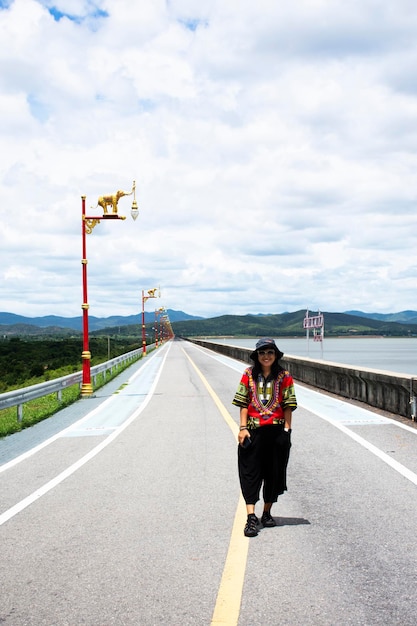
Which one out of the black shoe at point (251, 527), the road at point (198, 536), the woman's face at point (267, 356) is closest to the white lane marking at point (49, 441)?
the road at point (198, 536)

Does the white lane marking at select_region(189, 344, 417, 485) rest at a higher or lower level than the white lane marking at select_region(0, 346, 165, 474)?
higher

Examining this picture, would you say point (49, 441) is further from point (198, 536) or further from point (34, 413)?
point (198, 536)

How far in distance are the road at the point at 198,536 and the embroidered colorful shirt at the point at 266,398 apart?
1.04 metres

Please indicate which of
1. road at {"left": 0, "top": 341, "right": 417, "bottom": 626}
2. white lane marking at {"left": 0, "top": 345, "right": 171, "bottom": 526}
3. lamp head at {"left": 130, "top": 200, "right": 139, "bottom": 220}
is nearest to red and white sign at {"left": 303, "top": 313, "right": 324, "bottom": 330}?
lamp head at {"left": 130, "top": 200, "right": 139, "bottom": 220}

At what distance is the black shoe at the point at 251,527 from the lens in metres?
5.86

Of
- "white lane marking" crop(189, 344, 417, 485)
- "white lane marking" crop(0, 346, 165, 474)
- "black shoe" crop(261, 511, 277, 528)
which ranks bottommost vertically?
"white lane marking" crop(0, 346, 165, 474)

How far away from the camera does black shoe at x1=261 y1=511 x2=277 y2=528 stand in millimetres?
6234

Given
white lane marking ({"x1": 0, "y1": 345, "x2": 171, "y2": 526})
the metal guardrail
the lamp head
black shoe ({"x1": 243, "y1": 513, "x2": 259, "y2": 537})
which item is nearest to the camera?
black shoe ({"x1": 243, "y1": 513, "x2": 259, "y2": 537})

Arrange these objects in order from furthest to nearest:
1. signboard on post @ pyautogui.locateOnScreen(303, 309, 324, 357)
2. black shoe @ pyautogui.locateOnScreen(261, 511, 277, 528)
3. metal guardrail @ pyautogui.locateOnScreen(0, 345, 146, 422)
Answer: signboard on post @ pyautogui.locateOnScreen(303, 309, 324, 357) < metal guardrail @ pyautogui.locateOnScreen(0, 345, 146, 422) < black shoe @ pyautogui.locateOnScreen(261, 511, 277, 528)

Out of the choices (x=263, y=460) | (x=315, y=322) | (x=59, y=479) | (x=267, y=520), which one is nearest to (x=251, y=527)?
(x=267, y=520)

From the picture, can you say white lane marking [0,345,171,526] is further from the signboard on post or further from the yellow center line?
the signboard on post

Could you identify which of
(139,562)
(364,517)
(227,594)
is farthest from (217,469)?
(227,594)

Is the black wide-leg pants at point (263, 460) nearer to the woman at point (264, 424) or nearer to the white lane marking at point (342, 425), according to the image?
the woman at point (264, 424)

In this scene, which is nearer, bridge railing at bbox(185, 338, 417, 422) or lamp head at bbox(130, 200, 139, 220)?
bridge railing at bbox(185, 338, 417, 422)
